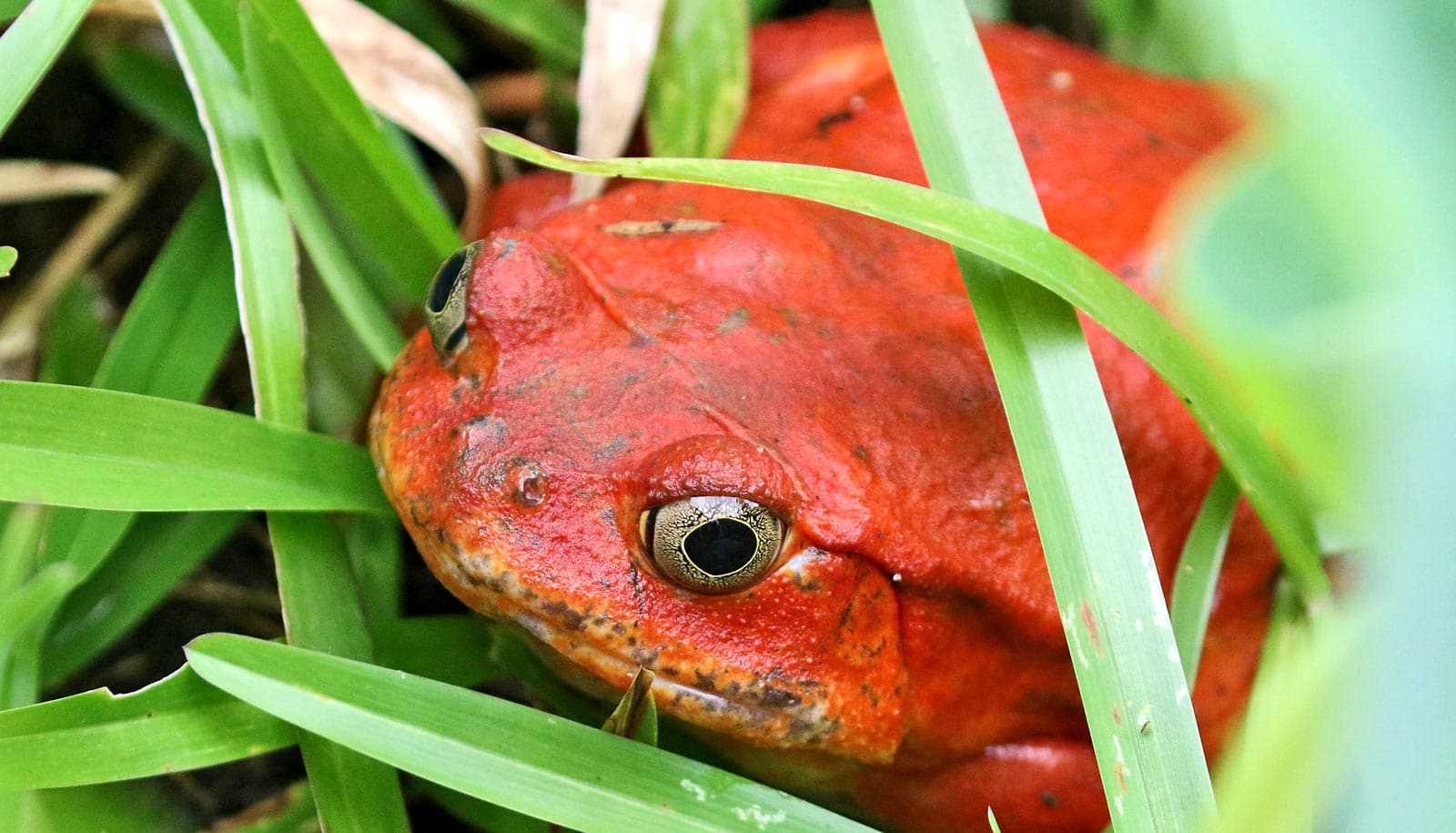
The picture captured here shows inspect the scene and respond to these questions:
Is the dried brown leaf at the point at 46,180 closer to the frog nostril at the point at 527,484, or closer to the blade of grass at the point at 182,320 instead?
the blade of grass at the point at 182,320

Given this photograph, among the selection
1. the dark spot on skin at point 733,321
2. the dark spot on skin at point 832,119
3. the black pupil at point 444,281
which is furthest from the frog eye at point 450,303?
the dark spot on skin at point 832,119

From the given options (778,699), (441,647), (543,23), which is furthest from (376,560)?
(543,23)

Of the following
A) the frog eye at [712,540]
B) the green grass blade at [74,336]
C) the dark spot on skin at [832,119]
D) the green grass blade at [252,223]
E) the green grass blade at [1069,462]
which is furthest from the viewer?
the dark spot on skin at [832,119]

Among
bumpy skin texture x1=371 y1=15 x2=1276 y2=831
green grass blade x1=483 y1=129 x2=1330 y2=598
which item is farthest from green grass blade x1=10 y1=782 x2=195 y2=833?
green grass blade x1=483 y1=129 x2=1330 y2=598

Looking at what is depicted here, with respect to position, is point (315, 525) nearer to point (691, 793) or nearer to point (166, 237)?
point (691, 793)

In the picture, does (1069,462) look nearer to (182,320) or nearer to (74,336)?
(182,320)

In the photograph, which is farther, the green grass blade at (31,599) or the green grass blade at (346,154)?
the green grass blade at (346,154)

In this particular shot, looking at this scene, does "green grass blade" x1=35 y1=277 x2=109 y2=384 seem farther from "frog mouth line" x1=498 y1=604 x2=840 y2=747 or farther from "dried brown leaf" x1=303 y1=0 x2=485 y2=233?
"frog mouth line" x1=498 y1=604 x2=840 y2=747
